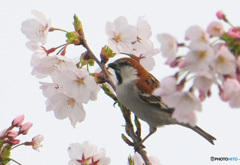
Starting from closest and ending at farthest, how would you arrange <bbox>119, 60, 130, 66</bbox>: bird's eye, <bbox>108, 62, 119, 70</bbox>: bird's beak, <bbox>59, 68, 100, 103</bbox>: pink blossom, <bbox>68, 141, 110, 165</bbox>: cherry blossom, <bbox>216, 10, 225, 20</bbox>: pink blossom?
<bbox>216, 10, 225, 20</bbox>: pink blossom, <bbox>59, 68, 100, 103</bbox>: pink blossom, <bbox>68, 141, 110, 165</bbox>: cherry blossom, <bbox>108, 62, 119, 70</bbox>: bird's beak, <bbox>119, 60, 130, 66</bbox>: bird's eye

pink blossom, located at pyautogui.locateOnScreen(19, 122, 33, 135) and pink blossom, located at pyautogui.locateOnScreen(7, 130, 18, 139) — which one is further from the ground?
pink blossom, located at pyautogui.locateOnScreen(19, 122, 33, 135)

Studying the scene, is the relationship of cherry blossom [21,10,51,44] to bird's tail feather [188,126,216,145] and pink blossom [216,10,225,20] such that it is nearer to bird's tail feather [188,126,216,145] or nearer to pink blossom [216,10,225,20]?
pink blossom [216,10,225,20]

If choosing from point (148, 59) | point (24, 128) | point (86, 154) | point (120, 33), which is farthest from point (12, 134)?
point (148, 59)

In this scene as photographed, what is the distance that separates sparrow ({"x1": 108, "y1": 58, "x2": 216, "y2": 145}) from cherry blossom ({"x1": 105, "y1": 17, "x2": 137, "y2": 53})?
890 millimetres

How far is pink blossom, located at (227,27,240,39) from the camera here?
2369mm

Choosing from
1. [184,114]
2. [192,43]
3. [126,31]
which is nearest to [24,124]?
[126,31]

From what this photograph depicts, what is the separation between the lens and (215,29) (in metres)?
2.44

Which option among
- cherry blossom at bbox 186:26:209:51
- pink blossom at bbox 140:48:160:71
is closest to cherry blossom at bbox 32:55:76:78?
pink blossom at bbox 140:48:160:71

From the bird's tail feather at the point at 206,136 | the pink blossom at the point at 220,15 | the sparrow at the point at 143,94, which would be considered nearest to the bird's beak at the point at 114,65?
the sparrow at the point at 143,94

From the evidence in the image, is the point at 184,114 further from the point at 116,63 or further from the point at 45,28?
the point at 116,63

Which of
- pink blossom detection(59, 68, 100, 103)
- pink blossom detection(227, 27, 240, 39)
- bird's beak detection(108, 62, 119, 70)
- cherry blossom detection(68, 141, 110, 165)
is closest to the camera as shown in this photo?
pink blossom detection(227, 27, 240, 39)

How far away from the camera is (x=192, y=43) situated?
2.32 meters

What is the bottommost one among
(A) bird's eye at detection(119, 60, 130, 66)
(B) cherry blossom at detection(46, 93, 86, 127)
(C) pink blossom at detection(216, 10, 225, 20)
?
(C) pink blossom at detection(216, 10, 225, 20)

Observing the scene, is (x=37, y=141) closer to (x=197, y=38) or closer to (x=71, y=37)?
(x=71, y=37)
